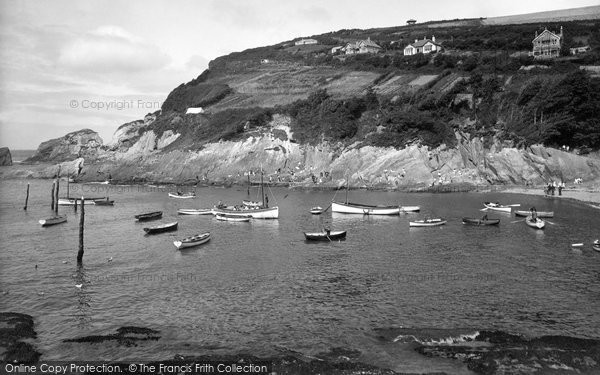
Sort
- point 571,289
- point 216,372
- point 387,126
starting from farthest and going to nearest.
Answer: point 387,126, point 571,289, point 216,372

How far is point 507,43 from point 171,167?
97.9 metres

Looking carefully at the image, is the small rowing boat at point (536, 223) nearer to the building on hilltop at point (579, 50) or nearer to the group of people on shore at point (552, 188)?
the group of people on shore at point (552, 188)

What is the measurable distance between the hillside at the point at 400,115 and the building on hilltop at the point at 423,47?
409 cm

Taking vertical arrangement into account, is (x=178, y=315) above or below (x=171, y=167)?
below

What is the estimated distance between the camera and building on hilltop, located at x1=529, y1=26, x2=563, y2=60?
4914 inches

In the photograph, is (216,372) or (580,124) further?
(580,124)

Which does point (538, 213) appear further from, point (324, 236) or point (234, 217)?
point (234, 217)

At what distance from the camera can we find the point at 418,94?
116 metres

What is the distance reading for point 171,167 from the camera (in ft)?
392

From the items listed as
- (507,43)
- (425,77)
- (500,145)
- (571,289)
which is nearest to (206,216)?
(571,289)

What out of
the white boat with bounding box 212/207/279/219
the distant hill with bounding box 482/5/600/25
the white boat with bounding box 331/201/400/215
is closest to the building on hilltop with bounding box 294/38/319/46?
the distant hill with bounding box 482/5/600/25

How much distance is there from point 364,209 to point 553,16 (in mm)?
142487

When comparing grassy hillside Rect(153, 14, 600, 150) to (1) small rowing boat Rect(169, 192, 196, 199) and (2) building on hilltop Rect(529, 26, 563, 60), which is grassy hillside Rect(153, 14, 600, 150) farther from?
(1) small rowing boat Rect(169, 192, 196, 199)

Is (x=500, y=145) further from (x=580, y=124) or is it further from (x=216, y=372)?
(x=216, y=372)
